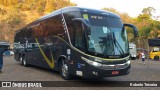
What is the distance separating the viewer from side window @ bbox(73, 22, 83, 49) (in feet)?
36.8

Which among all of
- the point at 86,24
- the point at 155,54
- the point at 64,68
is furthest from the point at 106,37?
the point at 155,54

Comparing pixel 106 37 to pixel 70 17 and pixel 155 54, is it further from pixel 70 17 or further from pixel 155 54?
pixel 155 54

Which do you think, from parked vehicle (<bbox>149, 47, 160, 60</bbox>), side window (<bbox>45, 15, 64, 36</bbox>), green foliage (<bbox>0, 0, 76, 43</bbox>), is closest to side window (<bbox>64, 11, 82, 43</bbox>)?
side window (<bbox>45, 15, 64, 36</bbox>)

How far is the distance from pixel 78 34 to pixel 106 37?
125cm

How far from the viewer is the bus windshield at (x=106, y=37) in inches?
428

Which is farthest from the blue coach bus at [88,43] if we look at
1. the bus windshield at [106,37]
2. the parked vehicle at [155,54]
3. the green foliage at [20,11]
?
the green foliage at [20,11]

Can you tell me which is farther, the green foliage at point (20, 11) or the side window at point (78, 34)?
the green foliage at point (20, 11)

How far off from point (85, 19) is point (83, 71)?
218cm

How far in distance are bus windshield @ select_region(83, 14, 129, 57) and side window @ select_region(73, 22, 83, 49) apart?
0.46 meters

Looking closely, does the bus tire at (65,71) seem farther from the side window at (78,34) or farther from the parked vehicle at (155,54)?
the parked vehicle at (155,54)

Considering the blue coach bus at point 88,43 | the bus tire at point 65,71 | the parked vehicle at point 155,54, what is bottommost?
the parked vehicle at point 155,54

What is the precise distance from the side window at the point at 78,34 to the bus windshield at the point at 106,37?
46 centimetres

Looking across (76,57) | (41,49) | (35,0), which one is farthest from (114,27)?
(35,0)

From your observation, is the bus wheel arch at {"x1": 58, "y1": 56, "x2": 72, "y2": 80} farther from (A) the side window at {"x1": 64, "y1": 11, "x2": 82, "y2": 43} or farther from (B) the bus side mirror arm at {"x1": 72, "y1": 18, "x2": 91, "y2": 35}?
(B) the bus side mirror arm at {"x1": 72, "y1": 18, "x2": 91, "y2": 35}
